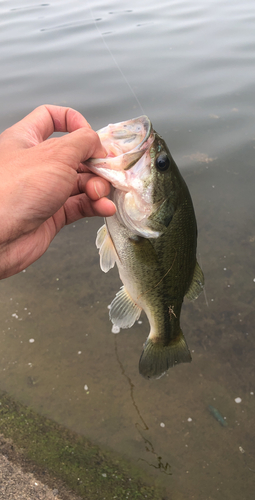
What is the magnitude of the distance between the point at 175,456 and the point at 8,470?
1088 millimetres

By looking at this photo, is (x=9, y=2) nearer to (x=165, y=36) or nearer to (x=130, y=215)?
(x=165, y=36)

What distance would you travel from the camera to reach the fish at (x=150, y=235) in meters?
1.70

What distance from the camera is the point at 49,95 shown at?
599cm

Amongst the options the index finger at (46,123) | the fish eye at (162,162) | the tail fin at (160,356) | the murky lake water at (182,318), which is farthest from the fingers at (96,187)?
the murky lake water at (182,318)

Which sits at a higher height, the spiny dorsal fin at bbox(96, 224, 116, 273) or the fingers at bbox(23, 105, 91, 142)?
the fingers at bbox(23, 105, 91, 142)

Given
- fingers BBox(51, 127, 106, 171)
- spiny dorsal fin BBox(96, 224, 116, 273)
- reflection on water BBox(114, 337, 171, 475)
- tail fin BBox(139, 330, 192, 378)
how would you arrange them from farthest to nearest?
1. reflection on water BBox(114, 337, 171, 475)
2. tail fin BBox(139, 330, 192, 378)
3. spiny dorsal fin BBox(96, 224, 116, 273)
4. fingers BBox(51, 127, 106, 171)

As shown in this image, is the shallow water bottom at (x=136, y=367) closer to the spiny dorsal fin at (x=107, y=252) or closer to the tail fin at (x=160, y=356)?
the tail fin at (x=160, y=356)

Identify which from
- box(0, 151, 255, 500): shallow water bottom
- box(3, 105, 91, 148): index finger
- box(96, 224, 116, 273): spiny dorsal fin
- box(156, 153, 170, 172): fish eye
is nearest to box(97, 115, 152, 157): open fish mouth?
box(156, 153, 170, 172): fish eye

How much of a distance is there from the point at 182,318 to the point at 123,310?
119cm

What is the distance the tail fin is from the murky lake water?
68cm

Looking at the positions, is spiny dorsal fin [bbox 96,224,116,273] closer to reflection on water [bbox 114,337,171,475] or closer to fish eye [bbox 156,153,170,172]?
fish eye [bbox 156,153,170,172]

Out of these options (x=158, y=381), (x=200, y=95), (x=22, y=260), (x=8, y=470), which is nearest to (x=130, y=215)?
(x=22, y=260)

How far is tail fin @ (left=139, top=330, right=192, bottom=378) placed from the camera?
2.08m

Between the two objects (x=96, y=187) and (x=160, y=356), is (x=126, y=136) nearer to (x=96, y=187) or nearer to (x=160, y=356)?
(x=96, y=187)
